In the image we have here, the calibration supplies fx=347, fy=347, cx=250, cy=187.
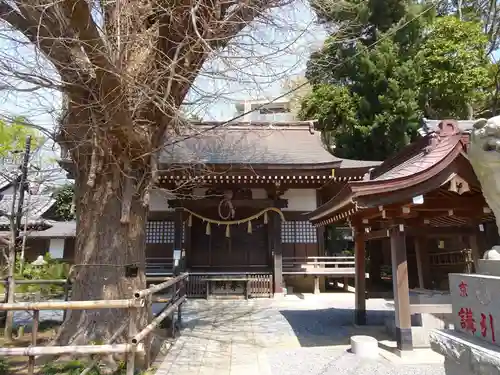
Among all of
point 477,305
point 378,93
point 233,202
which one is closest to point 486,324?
point 477,305

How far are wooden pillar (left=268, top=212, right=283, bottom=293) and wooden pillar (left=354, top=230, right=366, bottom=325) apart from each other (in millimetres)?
3748

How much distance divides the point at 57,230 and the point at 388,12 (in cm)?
2075

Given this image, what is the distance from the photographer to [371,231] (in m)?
6.82

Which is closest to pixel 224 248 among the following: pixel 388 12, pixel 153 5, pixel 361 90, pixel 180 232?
pixel 180 232

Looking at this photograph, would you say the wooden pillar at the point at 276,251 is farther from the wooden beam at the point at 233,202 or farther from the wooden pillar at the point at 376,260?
the wooden pillar at the point at 376,260

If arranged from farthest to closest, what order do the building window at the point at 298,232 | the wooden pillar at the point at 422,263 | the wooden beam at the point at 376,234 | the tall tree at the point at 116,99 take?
the building window at the point at 298,232, the wooden pillar at the point at 422,263, the wooden beam at the point at 376,234, the tall tree at the point at 116,99

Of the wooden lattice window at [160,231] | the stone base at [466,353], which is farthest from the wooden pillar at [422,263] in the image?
the wooden lattice window at [160,231]

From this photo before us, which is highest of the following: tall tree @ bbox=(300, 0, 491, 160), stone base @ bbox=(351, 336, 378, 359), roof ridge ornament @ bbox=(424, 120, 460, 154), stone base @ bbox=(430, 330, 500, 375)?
tall tree @ bbox=(300, 0, 491, 160)

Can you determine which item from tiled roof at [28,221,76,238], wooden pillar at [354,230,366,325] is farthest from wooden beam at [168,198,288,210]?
tiled roof at [28,221,76,238]

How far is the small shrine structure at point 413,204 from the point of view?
4.90m

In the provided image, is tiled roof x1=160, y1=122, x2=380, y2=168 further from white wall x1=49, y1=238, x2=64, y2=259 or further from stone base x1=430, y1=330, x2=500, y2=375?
white wall x1=49, y1=238, x2=64, y2=259

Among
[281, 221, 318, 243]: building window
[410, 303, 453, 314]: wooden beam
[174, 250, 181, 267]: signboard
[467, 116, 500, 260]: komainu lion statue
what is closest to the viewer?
[467, 116, 500, 260]: komainu lion statue

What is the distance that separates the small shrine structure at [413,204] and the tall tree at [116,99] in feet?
9.65

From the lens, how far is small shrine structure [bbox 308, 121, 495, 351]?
4902mm
